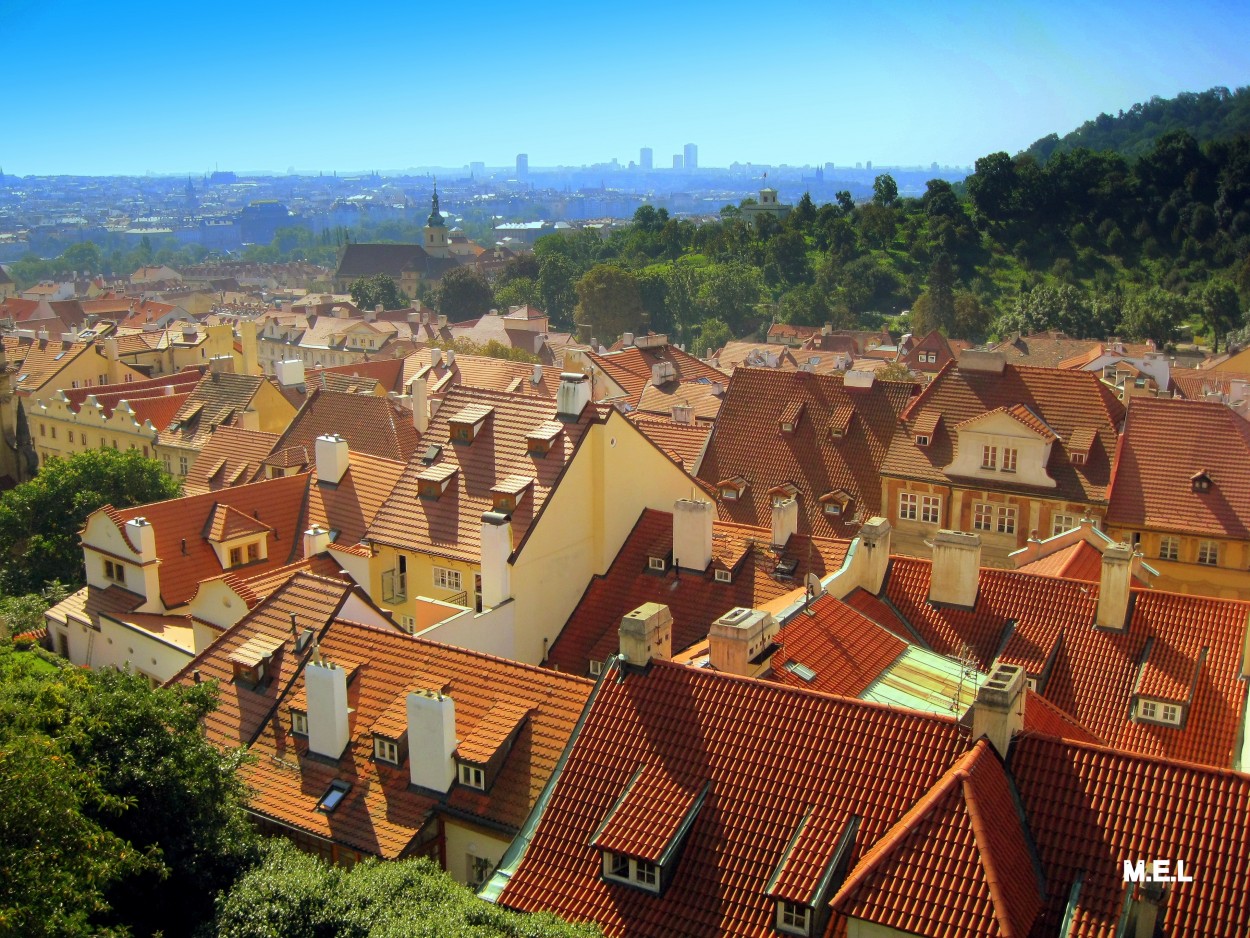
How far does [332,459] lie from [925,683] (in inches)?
800

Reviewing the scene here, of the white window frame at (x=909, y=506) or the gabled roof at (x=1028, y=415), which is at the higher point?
the gabled roof at (x=1028, y=415)

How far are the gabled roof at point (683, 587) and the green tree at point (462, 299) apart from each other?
409 ft

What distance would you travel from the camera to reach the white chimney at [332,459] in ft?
126

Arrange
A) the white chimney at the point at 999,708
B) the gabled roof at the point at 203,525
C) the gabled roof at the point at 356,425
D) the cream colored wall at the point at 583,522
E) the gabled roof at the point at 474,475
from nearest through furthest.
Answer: the white chimney at the point at 999,708
the cream colored wall at the point at 583,522
the gabled roof at the point at 474,475
the gabled roof at the point at 203,525
the gabled roof at the point at 356,425

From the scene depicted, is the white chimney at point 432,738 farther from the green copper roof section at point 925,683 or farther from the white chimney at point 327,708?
the green copper roof section at point 925,683

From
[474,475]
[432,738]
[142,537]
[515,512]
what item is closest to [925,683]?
[432,738]

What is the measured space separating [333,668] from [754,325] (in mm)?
117729

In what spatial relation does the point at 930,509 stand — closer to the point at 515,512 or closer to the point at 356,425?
the point at 515,512

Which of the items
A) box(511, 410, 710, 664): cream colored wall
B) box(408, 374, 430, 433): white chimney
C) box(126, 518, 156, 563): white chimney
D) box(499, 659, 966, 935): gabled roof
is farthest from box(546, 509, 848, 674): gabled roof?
box(408, 374, 430, 433): white chimney

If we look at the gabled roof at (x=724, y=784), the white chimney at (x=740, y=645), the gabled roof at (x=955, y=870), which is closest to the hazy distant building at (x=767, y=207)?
the white chimney at (x=740, y=645)

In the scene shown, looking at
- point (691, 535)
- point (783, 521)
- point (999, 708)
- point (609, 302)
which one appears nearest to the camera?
point (999, 708)

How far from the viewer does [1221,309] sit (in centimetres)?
10775

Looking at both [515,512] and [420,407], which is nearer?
[515,512]

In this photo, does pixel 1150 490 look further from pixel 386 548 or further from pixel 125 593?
pixel 125 593
